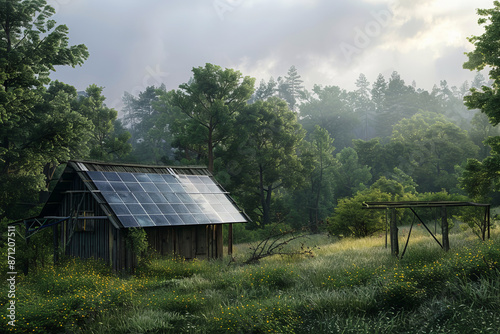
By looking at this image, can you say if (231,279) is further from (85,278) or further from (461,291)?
(461,291)

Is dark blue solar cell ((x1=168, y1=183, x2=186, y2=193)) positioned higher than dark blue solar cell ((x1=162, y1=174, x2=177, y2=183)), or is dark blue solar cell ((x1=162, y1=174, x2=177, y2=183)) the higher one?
dark blue solar cell ((x1=162, y1=174, x2=177, y2=183))

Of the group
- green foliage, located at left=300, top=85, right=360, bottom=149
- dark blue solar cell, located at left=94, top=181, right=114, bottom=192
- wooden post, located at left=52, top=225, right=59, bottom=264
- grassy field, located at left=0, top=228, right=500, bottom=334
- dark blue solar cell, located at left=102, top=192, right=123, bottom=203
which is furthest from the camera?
green foliage, located at left=300, top=85, right=360, bottom=149

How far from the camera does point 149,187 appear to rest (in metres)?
19.1

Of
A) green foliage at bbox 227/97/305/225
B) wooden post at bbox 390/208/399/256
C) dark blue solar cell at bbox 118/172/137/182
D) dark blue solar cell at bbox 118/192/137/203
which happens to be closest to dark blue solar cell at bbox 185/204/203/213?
dark blue solar cell at bbox 118/192/137/203

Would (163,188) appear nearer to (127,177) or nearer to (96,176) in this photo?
(127,177)

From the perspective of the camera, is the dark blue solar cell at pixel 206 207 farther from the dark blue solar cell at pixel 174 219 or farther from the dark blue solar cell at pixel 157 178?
the dark blue solar cell at pixel 157 178

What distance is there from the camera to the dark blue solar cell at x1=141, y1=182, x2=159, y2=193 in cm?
1889

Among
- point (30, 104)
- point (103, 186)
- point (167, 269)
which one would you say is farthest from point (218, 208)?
point (30, 104)

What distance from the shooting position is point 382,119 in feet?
299

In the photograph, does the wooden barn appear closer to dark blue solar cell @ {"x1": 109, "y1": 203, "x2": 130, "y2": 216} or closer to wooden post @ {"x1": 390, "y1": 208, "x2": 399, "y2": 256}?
dark blue solar cell @ {"x1": 109, "y1": 203, "x2": 130, "y2": 216}

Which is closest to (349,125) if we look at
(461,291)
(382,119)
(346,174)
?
(382,119)

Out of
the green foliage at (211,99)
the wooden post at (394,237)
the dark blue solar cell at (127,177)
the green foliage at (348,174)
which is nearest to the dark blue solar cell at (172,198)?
the dark blue solar cell at (127,177)

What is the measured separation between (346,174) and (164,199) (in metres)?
38.2

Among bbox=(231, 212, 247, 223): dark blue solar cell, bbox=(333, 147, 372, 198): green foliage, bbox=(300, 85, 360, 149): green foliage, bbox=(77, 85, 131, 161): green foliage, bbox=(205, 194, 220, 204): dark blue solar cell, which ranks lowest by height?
bbox=(231, 212, 247, 223): dark blue solar cell
